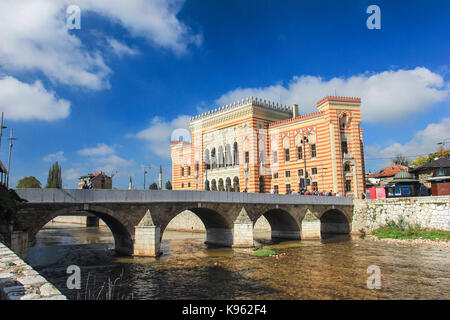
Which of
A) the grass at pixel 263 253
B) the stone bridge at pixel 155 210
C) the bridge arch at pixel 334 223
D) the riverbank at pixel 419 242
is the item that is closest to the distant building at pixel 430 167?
the bridge arch at pixel 334 223

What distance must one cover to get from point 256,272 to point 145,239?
8768 mm

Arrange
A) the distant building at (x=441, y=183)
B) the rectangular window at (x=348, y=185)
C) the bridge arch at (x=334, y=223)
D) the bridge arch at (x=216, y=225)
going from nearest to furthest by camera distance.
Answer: the bridge arch at (x=216, y=225)
the distant building at (x=441, y=183)
the bridge arch at (x=334, y=223)
the rectangular window at (x=348, y=185)

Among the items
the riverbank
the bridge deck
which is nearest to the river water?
the riverbank

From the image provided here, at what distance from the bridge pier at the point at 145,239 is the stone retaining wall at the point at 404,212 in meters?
26.3

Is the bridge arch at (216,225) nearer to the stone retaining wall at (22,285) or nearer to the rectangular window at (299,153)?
the stone retaining wall at (22,285)

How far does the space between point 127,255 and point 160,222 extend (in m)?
3.39

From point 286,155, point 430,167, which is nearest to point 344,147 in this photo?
point 286,155

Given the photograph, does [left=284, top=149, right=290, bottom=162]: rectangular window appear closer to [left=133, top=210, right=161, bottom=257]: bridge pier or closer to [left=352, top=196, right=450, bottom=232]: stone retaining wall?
[left=352, top=196, right=450, bottom=232]: stone retaining wall

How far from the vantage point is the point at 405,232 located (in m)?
33.4

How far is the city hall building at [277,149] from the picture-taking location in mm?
42125

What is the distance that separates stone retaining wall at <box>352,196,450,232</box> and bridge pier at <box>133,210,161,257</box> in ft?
86.2

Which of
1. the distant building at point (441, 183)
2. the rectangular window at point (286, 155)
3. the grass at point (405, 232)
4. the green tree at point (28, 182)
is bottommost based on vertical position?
the grass at point (405, 232)

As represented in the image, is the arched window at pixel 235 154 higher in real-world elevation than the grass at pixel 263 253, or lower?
higher

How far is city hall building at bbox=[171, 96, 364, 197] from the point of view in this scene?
42.1 metres
